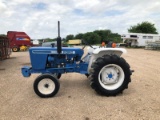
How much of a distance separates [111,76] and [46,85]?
1.64 m

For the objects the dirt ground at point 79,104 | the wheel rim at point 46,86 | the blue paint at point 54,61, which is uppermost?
the blue paint at point 54,61

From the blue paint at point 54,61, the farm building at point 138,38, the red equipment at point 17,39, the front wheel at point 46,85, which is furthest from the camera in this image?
the farm building at point 138,38

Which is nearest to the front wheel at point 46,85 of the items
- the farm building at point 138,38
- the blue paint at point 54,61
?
the blue paint at point 54,61

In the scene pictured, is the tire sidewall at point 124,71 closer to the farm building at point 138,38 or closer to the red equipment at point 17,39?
the red equipment at point 17,39

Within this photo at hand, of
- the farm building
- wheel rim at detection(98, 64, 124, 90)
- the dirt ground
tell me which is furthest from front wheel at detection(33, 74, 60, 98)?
the farm building

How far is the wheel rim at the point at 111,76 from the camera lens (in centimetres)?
578

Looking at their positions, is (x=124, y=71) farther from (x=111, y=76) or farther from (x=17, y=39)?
(x=17, y=39)

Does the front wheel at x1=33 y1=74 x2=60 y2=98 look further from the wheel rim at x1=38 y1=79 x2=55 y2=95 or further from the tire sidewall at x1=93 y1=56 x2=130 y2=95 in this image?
the tire sidewall at x1=93 y1=56 x2=130 y2=95

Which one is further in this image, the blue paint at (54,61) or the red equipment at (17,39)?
the red equipment at (17,39)

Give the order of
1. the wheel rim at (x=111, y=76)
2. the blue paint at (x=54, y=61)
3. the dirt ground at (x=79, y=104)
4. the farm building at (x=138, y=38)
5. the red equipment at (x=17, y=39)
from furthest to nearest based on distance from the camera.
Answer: the farm building at (x=138, y=38)
the red equipment at (x=17, y=39)
the blue paint at (x=54, y=61)
the wheel rim at (x=111, y=76)
the dirt ground at (x=79, y=104)

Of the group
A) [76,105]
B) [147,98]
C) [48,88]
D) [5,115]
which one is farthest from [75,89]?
[5,115]

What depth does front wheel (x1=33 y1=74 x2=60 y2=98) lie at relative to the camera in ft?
17.9

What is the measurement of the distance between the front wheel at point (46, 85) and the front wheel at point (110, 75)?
0.91 m

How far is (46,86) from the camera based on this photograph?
→ 550 cm
